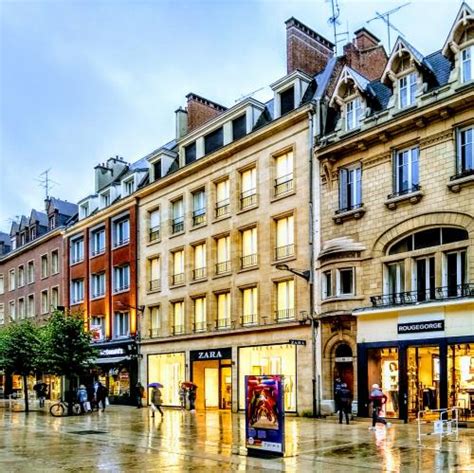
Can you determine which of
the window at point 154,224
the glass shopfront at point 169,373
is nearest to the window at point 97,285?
the window at point 154,224

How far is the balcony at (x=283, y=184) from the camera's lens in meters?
32.3

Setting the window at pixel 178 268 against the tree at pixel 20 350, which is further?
the tree at pixel 20 350

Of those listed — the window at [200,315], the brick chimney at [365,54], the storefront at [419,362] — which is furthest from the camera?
the window at [200,315]

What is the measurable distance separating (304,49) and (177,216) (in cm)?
1214

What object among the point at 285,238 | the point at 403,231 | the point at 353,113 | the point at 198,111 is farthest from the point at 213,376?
the point at 198,111

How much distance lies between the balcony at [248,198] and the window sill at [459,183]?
1153 cm

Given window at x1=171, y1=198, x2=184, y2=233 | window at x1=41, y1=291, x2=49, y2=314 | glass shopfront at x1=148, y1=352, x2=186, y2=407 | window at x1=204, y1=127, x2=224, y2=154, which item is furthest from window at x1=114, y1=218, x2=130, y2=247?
window at x1=41, y1=291, x2=49, y2=314

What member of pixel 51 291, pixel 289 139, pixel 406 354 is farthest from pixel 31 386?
pixel 406 354

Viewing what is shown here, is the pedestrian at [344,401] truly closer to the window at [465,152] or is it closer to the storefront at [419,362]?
the storefront at [419,362]

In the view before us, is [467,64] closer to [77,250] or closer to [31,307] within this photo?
[77,250]

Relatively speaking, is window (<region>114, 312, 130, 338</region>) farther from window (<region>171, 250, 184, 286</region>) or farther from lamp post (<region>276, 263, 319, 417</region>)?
lamp post (<region>276, 263, 319, 417</region>)

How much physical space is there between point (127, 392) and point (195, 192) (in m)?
13.6

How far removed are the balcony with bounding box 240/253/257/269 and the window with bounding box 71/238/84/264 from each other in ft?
62.0

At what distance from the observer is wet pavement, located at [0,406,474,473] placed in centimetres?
1553
